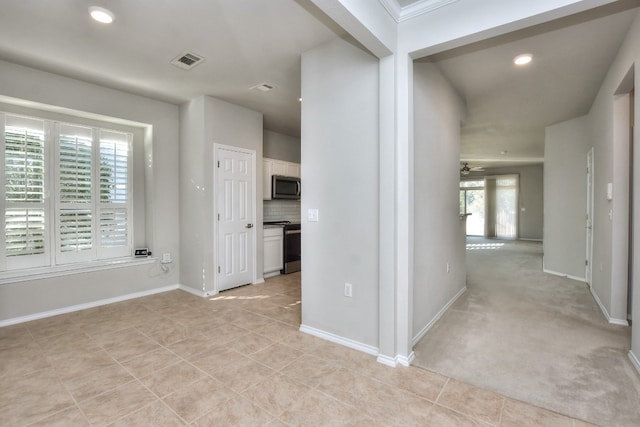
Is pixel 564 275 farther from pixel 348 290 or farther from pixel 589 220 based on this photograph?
pixel 348 290

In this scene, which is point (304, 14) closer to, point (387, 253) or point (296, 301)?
point (387, 253)

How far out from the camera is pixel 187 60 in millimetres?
2996

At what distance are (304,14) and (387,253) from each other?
1.91 meters

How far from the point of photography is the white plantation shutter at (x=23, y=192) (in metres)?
3.17

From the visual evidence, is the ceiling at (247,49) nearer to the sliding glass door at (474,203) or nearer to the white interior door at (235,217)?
the white interior door at (235,217)

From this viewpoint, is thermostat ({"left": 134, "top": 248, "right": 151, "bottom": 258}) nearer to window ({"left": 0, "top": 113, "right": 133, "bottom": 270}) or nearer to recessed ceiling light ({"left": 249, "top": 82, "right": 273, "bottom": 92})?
window ({"left": 0, "top": 113, "right": 133, "bottom": 270})

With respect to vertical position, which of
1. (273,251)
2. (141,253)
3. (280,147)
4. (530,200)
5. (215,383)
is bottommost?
(215,383)

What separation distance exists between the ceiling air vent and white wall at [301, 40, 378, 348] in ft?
3.45

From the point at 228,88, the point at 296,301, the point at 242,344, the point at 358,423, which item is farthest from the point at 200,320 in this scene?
the point at 228,88

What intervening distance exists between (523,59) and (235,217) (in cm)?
382

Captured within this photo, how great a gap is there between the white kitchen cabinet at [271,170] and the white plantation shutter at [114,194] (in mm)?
1985

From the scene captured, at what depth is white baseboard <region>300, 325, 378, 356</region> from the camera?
2.45 m

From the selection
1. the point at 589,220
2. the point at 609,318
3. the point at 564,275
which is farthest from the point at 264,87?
the point at 564,275

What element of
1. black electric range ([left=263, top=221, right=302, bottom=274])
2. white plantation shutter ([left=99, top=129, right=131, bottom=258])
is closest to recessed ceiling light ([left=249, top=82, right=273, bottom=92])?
white plantation shutter ([left=99, top=129, right=131, bottom=258])
